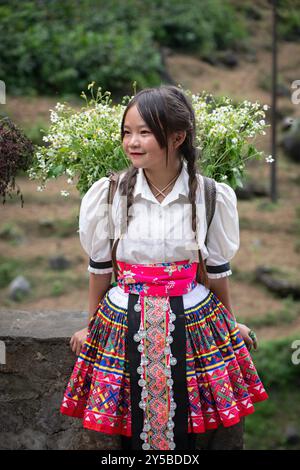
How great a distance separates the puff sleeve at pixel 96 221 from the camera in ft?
7.08

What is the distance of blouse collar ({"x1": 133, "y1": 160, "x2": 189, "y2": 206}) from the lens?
215 cm

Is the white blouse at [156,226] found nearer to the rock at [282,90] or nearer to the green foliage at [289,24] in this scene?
the rock at [282,90]

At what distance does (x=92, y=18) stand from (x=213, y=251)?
8.89 metres

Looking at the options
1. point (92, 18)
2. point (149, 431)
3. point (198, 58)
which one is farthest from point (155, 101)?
point (198, 58)

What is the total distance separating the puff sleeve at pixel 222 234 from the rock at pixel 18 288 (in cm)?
399

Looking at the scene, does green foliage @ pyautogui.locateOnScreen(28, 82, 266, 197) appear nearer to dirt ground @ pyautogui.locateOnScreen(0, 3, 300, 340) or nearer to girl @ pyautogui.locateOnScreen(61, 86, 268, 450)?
girl @ pyautogui.locateOnScreen(61, 86, 268, 450)

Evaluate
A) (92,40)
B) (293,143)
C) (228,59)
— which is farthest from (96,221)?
(228,59)

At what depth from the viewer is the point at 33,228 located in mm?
7016

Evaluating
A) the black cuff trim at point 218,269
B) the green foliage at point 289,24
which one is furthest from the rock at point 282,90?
Answer: the black cuff trim at point 218,269

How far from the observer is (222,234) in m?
2.20

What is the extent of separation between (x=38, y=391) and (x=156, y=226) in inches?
35.8

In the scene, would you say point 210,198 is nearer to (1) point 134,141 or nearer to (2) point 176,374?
(1) point 134,141

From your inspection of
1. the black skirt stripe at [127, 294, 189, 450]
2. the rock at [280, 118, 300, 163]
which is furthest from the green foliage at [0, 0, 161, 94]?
the black skirt stripe at [127, 294, 189, 450]

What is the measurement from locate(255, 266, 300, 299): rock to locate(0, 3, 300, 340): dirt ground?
0.07 metres
